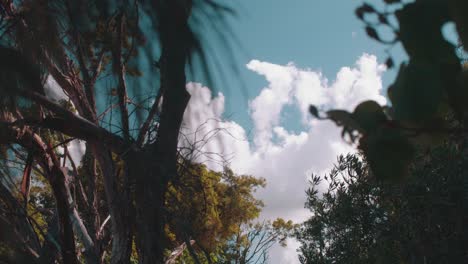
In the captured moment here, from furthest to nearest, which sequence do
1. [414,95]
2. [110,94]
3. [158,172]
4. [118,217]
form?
[118,217], [158,172], [110,94], [414,95]

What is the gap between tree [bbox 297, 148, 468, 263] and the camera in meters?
3.62

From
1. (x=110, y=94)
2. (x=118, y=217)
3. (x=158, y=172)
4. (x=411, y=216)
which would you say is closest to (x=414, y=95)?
(x=110, y=94)

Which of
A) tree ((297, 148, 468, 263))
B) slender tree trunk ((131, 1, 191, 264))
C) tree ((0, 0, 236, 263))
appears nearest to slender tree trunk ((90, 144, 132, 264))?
Result: tree ((0, 0, 236, 263))

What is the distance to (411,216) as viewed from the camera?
12.2 feet

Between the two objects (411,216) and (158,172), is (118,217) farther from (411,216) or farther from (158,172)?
(411,216)

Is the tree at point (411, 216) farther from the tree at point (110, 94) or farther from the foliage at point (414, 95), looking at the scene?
the foliage at point (414, 95)

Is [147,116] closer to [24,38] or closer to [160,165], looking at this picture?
[160,165]

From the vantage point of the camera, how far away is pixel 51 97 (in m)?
1.99

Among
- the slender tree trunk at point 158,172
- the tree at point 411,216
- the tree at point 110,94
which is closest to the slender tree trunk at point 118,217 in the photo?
the tree at point 110,94

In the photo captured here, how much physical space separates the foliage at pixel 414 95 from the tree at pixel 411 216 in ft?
9.83

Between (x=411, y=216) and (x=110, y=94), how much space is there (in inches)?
105

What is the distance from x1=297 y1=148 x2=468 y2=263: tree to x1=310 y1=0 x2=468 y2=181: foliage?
9.83 feet

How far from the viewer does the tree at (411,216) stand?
3617 mm

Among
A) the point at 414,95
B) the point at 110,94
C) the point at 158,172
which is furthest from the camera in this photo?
the point at 158,172
